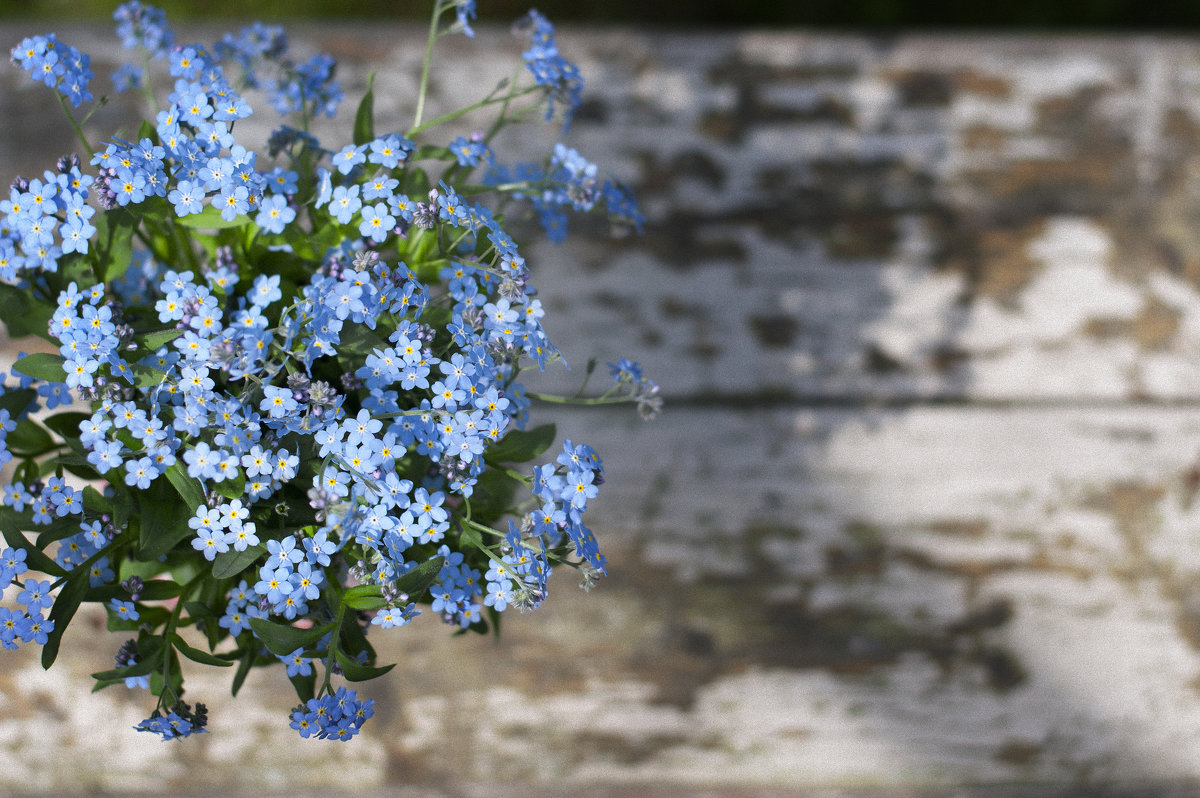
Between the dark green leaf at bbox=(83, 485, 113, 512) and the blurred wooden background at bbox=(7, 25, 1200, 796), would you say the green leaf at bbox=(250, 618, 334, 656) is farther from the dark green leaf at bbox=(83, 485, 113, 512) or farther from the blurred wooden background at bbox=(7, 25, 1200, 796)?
the blurred wooden background at bbox=(7, 25, 1200, 796)

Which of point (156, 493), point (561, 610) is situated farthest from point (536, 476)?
point (561, 610)

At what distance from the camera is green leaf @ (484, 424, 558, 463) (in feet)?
2.13

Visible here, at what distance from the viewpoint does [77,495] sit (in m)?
0.58

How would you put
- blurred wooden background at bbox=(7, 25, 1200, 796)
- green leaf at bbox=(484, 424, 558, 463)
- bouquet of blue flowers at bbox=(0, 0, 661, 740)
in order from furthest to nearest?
1. blurred wooden background at bbox=(7, 25, 1200, 796)
2. green leaf at bbox=(484, 424, 558, 463)
3. bouquet of blue flowers at bbox=(0, 0, 661, 740)

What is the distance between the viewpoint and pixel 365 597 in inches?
23.1

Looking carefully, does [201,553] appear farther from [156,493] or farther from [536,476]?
[536,476]

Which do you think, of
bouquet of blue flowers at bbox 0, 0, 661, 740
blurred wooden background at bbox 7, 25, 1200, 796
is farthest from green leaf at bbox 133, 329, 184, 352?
blurred wooden background at bbox 7, 25, 1200, 796

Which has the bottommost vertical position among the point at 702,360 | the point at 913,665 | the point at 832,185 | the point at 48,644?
the point at 48,644

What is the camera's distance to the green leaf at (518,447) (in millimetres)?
649

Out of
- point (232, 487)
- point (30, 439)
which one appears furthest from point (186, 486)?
point (30, 439)

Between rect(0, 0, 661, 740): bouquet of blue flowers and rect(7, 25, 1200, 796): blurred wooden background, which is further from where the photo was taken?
rect(7, 25, 1200, 796): blurred wooden background

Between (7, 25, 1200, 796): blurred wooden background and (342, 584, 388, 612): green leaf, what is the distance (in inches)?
22.5

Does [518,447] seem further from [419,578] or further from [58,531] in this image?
[58,531]

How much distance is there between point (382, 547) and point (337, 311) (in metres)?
0.17
